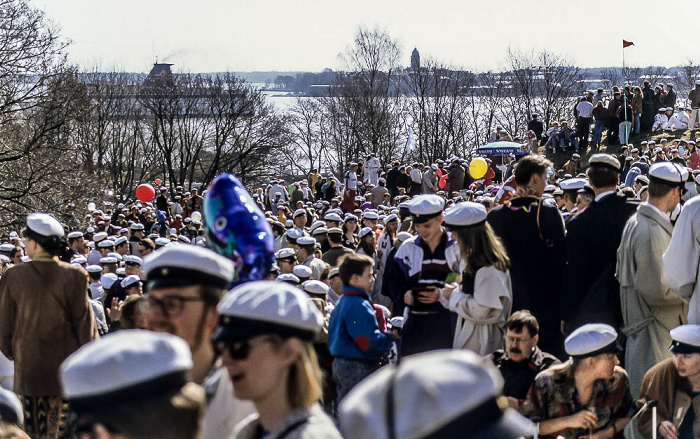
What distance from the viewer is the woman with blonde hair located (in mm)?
5973

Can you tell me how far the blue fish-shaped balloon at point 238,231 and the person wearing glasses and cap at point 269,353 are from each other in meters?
1.16

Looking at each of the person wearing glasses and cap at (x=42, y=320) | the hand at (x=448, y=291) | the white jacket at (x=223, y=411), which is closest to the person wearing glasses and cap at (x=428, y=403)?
the white jacket at (x=223, y=411)

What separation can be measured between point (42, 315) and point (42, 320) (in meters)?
0.04

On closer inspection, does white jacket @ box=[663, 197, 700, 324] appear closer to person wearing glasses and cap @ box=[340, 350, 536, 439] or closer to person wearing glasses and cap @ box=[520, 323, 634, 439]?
person wearing glasses and cap @ box=[520, 323, 634, 439]

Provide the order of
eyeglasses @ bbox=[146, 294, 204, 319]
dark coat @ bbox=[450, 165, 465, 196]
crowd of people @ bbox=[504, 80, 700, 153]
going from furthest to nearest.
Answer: crowd of people @ bbox=[504, 80, 700, 153] → dark coat @ bbox=[450, 165, 465, 196] → eyeglasses @ bbox=[146, 294, 204, 319]

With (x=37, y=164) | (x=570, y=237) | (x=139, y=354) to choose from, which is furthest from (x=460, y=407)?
(x=37, y=164)

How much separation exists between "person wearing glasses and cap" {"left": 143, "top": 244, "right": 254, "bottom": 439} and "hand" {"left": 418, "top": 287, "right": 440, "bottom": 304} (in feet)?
10.2

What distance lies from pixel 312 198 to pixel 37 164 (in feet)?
33.3

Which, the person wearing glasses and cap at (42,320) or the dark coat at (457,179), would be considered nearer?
the person wearing glasses and cap at (42,320)

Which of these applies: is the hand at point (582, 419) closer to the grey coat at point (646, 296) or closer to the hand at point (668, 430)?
the hand at point (668, 430)

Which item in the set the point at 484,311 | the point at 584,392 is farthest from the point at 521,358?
the point at 584,392

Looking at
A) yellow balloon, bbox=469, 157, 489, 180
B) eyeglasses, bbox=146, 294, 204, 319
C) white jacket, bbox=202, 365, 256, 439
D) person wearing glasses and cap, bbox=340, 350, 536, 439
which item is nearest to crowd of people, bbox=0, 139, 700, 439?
eyeglasses, bbox=146, 294, 204, 319

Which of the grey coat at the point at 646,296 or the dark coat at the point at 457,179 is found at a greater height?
the grey coat at the point at 646,296

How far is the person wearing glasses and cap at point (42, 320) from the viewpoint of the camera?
6645 millimetres
